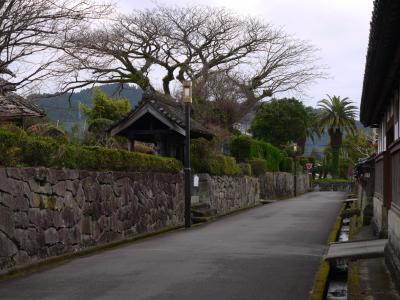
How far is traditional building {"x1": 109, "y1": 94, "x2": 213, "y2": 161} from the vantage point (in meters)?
22.8

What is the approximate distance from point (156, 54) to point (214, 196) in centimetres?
1610

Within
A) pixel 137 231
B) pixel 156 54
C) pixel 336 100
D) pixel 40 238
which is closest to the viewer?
A: pixel 40 238

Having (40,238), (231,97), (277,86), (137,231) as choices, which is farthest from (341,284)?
(277,86)

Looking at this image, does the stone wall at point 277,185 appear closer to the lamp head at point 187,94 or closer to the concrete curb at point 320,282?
the lamp head at point 187,94

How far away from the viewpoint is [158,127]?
23703 mm

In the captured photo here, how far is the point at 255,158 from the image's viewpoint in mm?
40938

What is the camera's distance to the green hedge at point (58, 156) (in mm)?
10383

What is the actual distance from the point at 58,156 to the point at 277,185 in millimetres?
36736

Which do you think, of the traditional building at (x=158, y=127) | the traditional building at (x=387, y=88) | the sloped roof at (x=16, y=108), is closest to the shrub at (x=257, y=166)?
the traditional building at (x=158, y=127)

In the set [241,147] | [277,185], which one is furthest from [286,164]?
[241,147]

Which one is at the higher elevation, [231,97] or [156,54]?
[156,54]

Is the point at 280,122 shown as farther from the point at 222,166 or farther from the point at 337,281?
the point at 337,281

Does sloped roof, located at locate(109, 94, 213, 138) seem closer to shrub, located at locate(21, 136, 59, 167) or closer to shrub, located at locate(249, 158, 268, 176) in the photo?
shrub, located at locate(21, 136, 59, 167)

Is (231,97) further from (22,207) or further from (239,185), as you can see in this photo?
(22,207)
